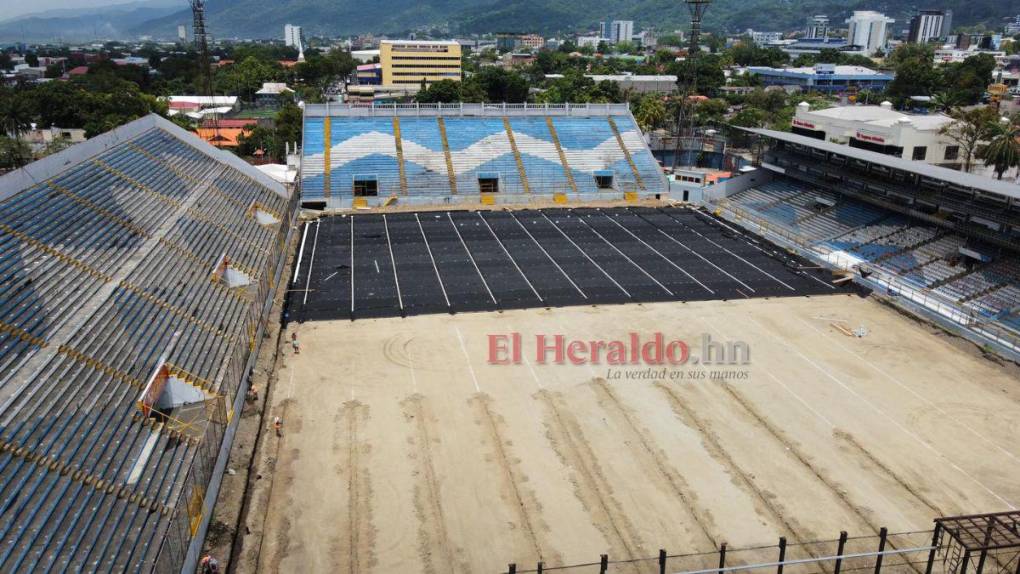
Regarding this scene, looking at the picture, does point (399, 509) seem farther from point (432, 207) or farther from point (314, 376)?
point (432, 207)

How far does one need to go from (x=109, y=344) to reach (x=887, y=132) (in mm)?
37875

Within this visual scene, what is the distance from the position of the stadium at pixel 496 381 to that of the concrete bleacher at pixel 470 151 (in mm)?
6166

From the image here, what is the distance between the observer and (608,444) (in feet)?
64.3

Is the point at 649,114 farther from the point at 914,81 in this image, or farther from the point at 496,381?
the point at 914,81

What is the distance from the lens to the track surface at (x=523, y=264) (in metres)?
29.9

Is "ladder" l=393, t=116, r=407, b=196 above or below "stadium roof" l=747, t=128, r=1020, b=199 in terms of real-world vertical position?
below

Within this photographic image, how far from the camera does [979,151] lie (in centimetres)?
3766

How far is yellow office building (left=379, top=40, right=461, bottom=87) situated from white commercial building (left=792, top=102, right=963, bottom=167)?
401ft

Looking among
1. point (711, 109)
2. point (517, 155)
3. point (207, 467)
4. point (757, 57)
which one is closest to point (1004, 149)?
point (517, 155)

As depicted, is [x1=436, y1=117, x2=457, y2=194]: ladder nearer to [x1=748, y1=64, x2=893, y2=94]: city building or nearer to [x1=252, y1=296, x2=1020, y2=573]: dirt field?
[x1=252, y1=296, x2=1020, y2=573]: dirt field

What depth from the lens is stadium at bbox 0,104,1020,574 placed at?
50.3 ft

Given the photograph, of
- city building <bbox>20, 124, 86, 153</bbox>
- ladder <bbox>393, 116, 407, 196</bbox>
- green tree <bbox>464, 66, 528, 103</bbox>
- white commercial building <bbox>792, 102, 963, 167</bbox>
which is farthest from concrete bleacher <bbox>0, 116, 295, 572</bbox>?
green tree <bbox>464, 66, 528, 103</bbox>

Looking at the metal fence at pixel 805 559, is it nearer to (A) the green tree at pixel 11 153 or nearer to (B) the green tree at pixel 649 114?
(A) the green tree at pixel 11 153

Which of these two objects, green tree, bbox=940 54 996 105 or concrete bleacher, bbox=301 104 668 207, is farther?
green tree, bbox=940 54 996 105
